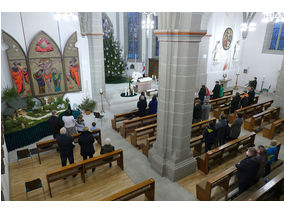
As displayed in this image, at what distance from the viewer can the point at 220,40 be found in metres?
15.4

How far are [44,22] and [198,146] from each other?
8.57 metres

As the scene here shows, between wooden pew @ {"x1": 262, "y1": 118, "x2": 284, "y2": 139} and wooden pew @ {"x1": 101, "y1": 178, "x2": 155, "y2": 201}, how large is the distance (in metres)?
5.97

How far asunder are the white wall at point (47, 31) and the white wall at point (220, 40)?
8666mm

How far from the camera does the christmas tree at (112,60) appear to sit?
17859 mm

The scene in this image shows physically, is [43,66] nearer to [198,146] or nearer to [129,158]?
[129,158]

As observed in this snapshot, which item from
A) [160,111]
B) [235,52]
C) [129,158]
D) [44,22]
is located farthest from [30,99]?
[235,52]

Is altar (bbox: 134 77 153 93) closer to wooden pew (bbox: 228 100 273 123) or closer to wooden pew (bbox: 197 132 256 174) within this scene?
wooden pew (bbox: 228 100 273 123)

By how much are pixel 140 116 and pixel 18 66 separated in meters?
5.91

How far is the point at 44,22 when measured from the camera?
30.7 ft

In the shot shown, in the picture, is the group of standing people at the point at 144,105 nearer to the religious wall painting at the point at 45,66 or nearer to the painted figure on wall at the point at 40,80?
the religious wall painting at the point at 45,66

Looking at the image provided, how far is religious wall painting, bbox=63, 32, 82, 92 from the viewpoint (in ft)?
33.5

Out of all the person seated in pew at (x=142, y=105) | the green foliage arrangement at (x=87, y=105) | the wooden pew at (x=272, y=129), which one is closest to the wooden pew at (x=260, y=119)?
the wooden pew at (x=272, y=129)

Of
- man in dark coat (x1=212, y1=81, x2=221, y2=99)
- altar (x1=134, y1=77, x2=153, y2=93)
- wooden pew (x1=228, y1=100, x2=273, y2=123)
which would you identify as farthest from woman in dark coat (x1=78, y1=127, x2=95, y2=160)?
altar (x1=134, y1=77, x2=153, y2=93)

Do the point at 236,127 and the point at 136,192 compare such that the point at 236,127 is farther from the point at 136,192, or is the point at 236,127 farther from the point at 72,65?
the point at 72,65
